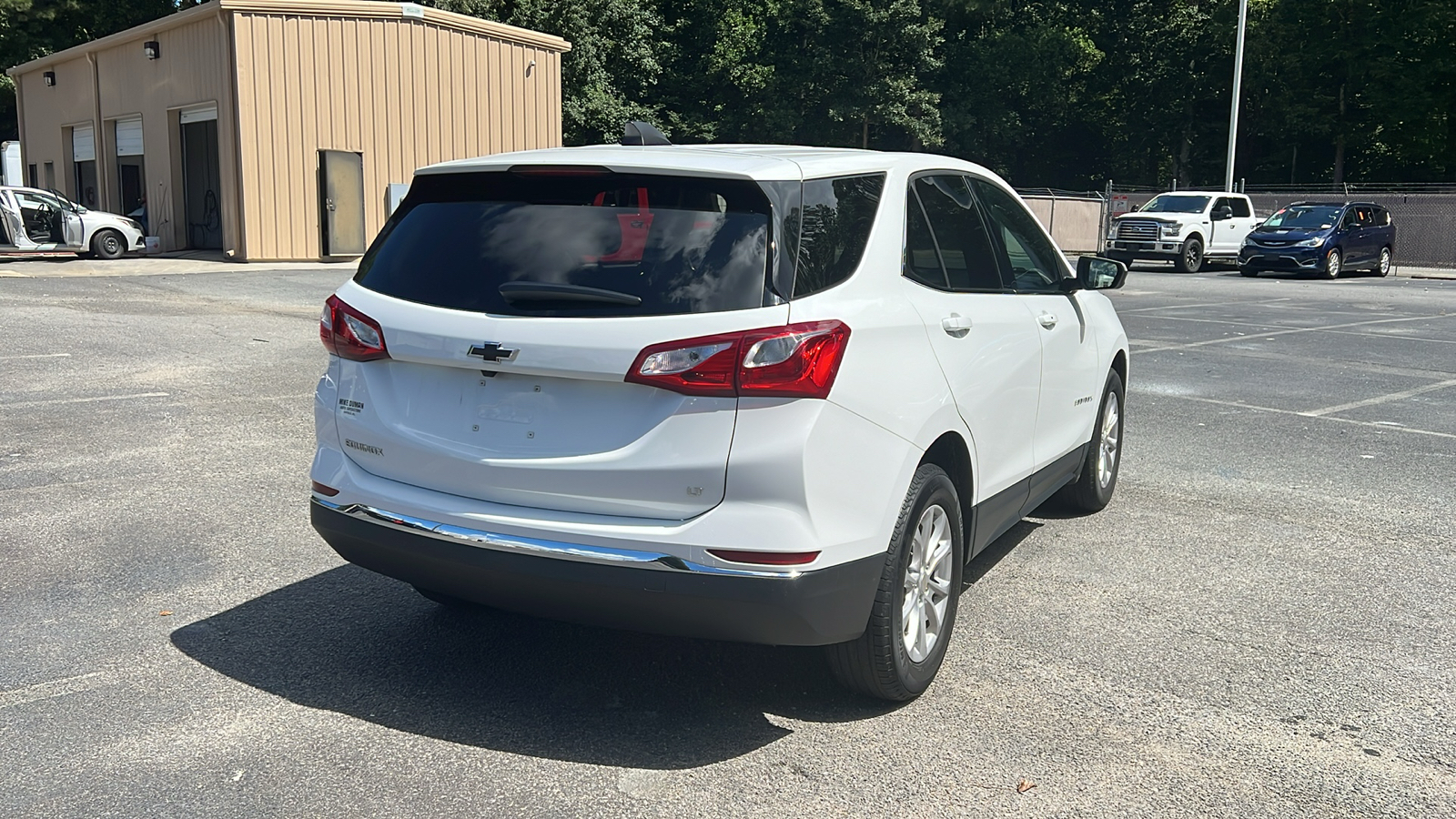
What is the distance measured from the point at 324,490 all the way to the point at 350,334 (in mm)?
511

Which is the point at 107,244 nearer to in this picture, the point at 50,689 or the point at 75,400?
the point at 75,400

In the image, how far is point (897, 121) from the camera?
50812 millimetres

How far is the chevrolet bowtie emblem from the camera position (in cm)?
352

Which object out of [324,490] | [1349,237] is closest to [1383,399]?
[324,490]

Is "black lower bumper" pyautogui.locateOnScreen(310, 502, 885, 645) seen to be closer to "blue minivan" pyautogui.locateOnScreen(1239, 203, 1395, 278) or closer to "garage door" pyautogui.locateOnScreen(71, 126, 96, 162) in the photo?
"blue minivan" pyautogui.locateOnScreen(1239, 203, 1395, 278)

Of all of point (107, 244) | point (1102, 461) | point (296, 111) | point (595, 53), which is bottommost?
point (1102, 461)

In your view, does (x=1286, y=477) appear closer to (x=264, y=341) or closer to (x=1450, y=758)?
(x=1450, y=758)

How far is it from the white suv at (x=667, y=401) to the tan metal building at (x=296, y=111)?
22872mm

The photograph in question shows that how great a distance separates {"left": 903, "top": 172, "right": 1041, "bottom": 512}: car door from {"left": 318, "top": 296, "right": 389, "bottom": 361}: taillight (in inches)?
66.0

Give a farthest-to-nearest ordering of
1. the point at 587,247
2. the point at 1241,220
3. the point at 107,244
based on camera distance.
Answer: the point at 1241,220, the point at 107,244, the point at 587,247

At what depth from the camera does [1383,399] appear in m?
10.5

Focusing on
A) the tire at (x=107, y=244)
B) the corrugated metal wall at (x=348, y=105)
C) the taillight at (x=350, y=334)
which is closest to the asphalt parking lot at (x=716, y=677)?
the taillight at (x=350, y=334)

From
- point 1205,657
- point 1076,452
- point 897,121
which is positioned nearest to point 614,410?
point 1205,657

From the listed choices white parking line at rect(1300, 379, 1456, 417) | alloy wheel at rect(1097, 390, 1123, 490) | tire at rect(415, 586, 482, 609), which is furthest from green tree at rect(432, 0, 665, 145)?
tire at rect(415, 586, 482, 609)
